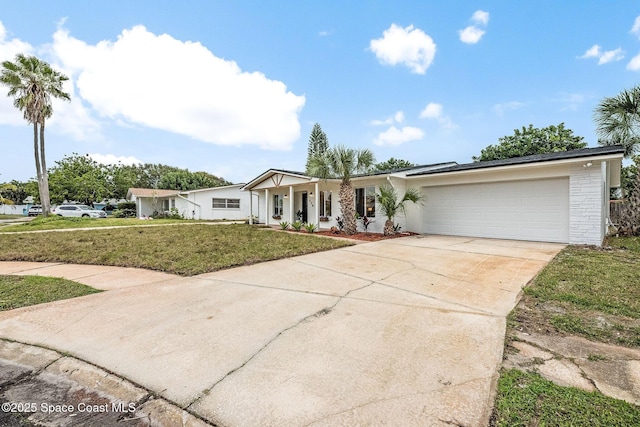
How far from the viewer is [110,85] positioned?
13.9 meters

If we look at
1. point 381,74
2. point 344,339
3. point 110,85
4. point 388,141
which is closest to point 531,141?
point 388,141

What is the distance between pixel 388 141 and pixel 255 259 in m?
18.9

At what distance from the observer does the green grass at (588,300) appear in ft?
10.6

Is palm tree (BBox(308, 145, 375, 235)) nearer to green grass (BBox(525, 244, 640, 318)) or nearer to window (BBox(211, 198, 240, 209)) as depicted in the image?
green grass (BBox(525, 244, 640, 318))

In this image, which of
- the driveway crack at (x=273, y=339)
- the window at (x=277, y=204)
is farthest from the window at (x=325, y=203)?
the driveway crack at (x=273, y=339)

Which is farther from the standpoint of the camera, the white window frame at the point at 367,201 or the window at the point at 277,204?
the window at the point at 277,204

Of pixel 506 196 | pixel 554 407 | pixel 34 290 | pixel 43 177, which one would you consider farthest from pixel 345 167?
pixel 43 177

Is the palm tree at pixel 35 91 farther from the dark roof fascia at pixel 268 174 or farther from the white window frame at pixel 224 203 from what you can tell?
the dark roof fascia at pixel 268 174

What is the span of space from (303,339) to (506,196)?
34.7 feet

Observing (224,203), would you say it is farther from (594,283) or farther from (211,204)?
(594,283)

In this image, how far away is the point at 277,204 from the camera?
1905 cm

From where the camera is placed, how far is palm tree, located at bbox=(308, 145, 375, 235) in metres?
11.9

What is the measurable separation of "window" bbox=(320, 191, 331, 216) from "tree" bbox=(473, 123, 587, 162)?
18.8 meters

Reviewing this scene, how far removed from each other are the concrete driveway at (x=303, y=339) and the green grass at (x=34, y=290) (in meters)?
0.33
